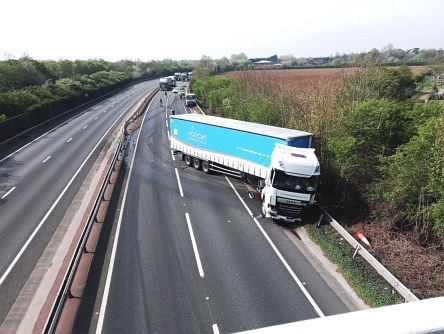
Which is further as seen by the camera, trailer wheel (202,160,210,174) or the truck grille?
A: trailer wheel (202,160,210,174)

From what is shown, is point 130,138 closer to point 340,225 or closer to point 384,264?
point 340,225

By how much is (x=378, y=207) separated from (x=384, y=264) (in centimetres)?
431

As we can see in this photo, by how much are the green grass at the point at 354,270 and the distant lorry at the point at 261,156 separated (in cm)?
185

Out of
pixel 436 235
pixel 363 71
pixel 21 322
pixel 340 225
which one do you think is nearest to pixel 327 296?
pixel 340 225

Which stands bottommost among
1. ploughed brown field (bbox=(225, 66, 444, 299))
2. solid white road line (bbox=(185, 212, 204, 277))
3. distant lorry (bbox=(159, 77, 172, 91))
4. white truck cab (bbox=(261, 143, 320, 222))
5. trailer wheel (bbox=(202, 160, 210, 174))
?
ploughed brown field (bbox=(225, 66, 444, 299))

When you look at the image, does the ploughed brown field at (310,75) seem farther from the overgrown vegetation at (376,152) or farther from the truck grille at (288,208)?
the truck grille at (288,208)

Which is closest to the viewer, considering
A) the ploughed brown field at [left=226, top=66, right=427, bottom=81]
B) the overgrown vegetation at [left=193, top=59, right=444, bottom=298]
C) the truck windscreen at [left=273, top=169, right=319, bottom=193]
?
the overgrown vegetation at [left=193, top=59, right=444, bottom=298]

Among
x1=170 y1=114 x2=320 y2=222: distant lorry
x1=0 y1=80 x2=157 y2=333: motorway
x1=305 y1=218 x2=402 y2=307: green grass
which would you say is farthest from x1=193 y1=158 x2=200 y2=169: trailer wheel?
x1=305 y1=218 x2=402 y2=307: green grass

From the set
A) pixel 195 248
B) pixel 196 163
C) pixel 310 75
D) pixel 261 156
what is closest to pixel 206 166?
pixel 196 163

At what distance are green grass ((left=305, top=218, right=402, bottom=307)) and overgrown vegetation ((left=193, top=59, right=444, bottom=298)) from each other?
1266mm

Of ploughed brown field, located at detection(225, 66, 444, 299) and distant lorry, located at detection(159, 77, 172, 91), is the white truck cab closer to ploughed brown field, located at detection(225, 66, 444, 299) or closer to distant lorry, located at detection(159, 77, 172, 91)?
ploughed brown field, located at detection(225, 66, 444, 299)

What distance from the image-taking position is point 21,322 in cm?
1030

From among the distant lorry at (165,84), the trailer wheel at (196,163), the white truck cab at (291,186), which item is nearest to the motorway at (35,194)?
the trailer wheel at (196,163)

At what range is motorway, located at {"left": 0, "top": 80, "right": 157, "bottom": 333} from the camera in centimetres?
1259
